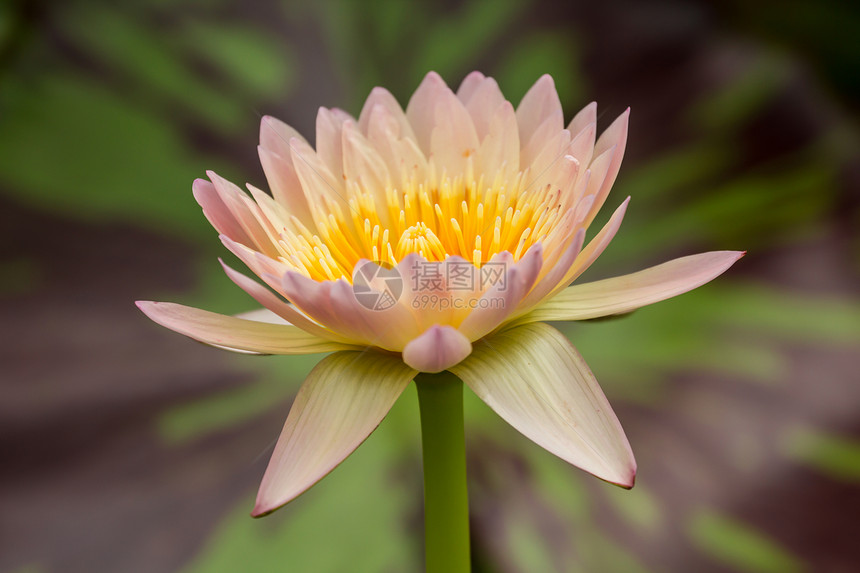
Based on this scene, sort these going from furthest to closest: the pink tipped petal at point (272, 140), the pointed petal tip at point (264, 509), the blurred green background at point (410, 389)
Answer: the blurred green background at point (410, 389)
the pink tipped petal at point (272, 140)
the pointed petal tip at point (264, 509)

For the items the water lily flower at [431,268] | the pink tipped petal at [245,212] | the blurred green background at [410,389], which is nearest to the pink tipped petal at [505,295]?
the water lily flower at [431,268]

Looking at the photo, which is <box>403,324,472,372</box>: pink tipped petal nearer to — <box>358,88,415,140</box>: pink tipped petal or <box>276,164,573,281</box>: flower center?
<box>276,164,573,281</box>: flower center

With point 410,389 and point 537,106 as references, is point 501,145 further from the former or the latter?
point 410,389

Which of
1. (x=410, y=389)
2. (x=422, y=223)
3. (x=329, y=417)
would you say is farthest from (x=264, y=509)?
(x=410, y=389)

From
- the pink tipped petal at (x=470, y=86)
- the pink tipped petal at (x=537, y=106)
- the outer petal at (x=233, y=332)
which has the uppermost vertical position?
the pink tipped petal at (x=470, y=86)

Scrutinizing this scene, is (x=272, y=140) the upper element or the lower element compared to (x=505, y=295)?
upper

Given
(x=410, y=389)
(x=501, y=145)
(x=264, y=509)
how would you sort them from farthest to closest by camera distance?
(x=410, y=389) < (x=501, y=145) < (x=264, y=509)

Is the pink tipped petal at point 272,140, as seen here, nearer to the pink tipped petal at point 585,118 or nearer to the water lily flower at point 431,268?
the water lily flower at point 431,268

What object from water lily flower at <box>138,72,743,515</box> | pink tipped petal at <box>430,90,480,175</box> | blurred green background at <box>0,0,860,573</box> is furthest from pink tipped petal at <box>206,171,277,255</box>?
blurred green background at <box>0,0,860,573</box>
